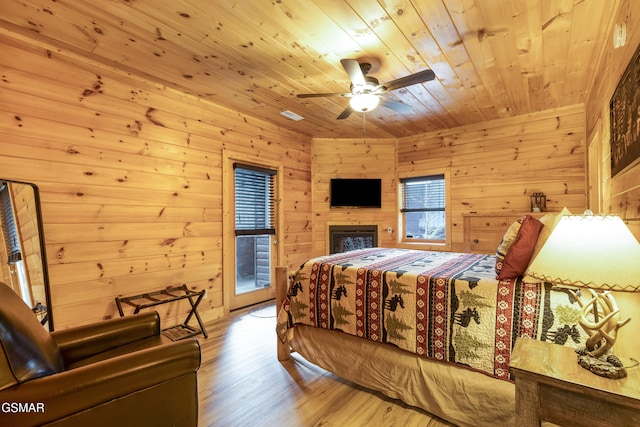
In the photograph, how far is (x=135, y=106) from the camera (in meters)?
2.92

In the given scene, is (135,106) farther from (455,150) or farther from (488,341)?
(455,150)

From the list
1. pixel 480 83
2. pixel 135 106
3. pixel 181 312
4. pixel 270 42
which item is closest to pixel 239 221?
pixel 181 312

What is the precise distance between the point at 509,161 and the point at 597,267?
367cm

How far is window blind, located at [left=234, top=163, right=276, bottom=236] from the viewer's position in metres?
3.96

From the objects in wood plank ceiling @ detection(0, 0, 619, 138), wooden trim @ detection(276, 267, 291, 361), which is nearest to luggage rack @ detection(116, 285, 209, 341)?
wooden trim @ detection(276, 267, 291, 361)

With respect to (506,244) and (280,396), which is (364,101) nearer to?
(506,244)

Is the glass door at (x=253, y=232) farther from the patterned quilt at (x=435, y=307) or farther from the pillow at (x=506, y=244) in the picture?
the pillow at (x=506, y=244)

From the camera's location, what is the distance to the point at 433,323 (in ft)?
5.89

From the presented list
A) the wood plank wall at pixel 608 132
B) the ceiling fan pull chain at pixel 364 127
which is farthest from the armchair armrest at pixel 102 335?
the ceiling fan pull chain at pixel 364 127

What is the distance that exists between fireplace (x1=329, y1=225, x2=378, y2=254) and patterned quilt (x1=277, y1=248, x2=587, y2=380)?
2.39 meters

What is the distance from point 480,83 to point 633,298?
2526 mm

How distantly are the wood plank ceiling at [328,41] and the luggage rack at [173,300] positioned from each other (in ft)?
7.10

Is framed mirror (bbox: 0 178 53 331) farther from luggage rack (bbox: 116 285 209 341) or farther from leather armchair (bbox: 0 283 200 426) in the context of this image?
leather armchair (bbox: 0 283 200 426)

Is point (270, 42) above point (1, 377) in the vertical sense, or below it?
above
